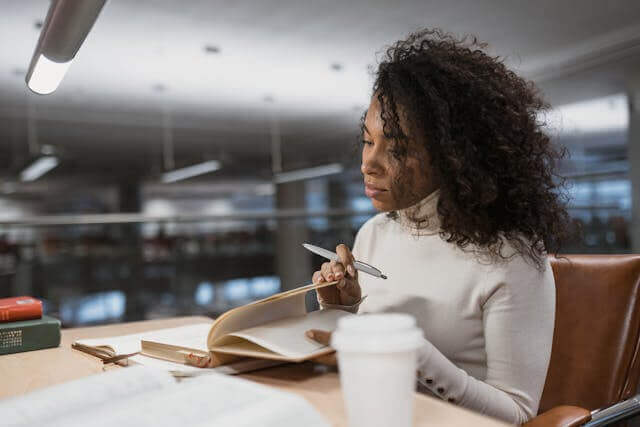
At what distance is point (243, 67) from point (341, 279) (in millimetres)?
4570

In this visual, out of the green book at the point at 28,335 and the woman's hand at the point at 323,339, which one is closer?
the woman's hand at the point at 323,339

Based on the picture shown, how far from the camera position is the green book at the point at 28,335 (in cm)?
100

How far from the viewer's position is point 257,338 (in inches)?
28.9

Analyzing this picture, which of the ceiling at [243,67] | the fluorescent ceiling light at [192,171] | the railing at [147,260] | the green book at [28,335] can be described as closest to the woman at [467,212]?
the green book at [28,335]

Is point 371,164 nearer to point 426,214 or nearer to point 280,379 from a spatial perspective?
point 426,214

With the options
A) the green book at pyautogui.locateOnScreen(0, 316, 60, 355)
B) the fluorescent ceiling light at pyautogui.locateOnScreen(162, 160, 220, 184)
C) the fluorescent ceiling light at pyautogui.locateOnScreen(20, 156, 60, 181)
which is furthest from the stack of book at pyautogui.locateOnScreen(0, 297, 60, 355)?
the fluorescent ceiling light at pyautogui.locateOnScreen(162, 160, 220, 184)

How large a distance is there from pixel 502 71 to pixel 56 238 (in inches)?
119

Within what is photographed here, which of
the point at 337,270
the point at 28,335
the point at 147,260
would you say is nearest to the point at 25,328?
the point at 28,335

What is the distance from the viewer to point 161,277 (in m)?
3.09

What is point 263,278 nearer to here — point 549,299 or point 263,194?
point 549,299

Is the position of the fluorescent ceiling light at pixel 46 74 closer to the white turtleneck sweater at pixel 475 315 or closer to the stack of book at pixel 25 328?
the stack of book at pixel 25 328

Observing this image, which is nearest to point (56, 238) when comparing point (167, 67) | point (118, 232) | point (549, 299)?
point (118, 232)

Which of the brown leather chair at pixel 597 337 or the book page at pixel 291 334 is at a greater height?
the book page at pixel 291 334

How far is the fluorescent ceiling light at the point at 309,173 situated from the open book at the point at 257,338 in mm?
7239
